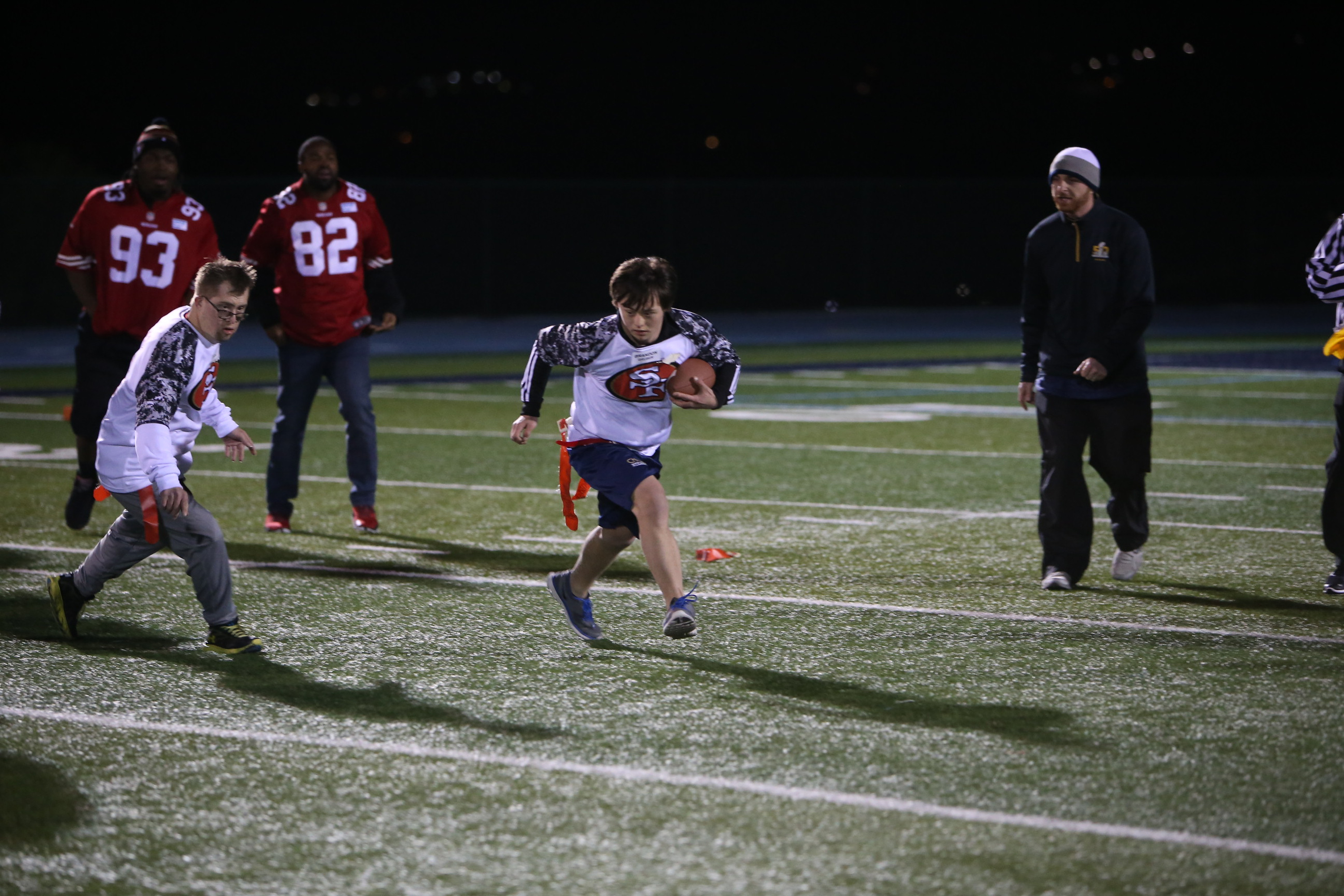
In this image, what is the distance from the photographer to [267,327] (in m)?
9.06

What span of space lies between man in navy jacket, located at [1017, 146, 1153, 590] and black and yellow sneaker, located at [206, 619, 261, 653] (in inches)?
132

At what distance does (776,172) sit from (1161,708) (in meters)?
33.8

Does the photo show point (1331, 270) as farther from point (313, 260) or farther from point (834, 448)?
point (834, 448)

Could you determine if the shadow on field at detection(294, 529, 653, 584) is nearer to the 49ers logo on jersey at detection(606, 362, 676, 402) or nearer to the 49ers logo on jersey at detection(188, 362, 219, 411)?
the 49ers logo on jersey at detection(606, 362, 676, 402)

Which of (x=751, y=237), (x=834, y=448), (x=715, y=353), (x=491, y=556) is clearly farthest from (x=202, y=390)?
(x=751, y=237)

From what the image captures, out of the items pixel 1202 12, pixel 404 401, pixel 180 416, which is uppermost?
pixel 1202 12

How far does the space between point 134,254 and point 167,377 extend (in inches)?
114

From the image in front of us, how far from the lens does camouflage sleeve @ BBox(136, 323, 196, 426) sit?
5.92 meters

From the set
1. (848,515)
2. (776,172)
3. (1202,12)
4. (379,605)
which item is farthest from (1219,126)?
(379,605)

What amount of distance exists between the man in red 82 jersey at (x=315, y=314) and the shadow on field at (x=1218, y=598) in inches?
151

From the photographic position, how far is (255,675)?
5.80 m

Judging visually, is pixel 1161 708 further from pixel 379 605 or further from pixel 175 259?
pixel 175 259

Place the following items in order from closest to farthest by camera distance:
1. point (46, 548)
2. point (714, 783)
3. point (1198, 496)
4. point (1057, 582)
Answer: point (714, 783) → point (1057, 582) → point (46, 548) → point (1198, 496)

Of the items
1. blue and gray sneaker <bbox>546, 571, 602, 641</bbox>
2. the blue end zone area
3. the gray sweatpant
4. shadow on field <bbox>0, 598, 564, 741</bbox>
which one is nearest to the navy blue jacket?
blue and gray sneaker <bbox>546, 571, 602, 641</bbox>
